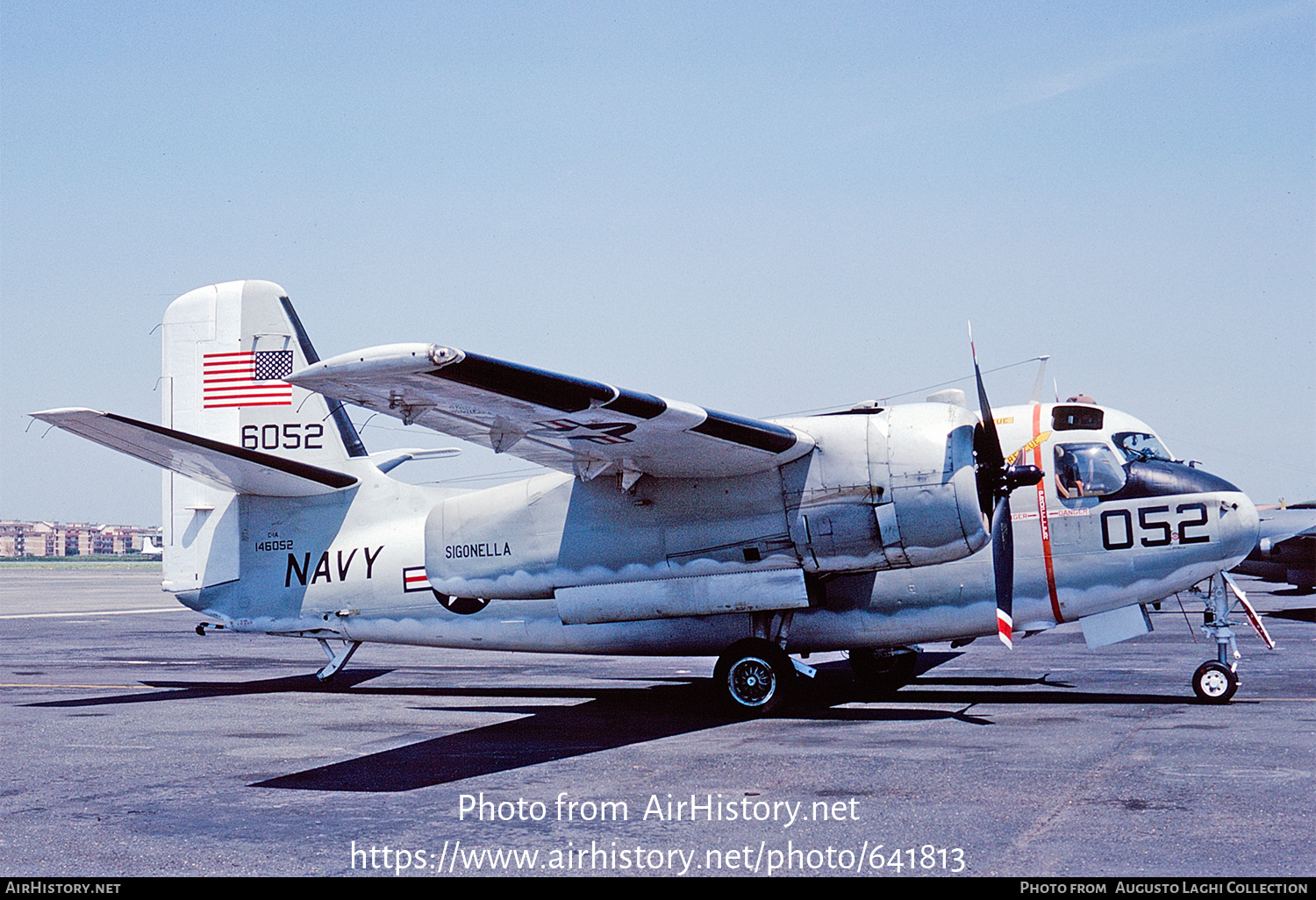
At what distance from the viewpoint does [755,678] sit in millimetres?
14445

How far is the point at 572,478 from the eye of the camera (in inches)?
591

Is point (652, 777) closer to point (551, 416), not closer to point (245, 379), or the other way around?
point (551, 416)

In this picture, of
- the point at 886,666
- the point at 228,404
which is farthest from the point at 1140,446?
the point at 228,404

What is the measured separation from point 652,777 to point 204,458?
8.66 m

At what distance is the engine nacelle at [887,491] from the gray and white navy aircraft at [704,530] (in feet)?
0.09

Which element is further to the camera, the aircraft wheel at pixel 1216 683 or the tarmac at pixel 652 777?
the aircraft wheel at pixel 1216 683

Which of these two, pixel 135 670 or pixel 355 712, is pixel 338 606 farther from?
pixel 135 670

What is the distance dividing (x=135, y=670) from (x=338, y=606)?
6.78m

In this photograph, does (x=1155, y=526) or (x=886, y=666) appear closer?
(x=1155, y=526)

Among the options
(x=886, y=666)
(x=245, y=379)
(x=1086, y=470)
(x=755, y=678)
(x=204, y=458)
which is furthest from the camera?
(x=245, y=379)

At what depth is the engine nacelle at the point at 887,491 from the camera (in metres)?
13.4

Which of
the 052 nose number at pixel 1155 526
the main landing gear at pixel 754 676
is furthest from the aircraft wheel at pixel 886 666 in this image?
the 052 nose number at pixel 1155 526

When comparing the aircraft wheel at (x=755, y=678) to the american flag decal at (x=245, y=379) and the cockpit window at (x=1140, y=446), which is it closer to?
the cockpit window at (x=1140, y=446)

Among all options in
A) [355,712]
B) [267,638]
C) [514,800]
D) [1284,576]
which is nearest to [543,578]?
[355,712]
